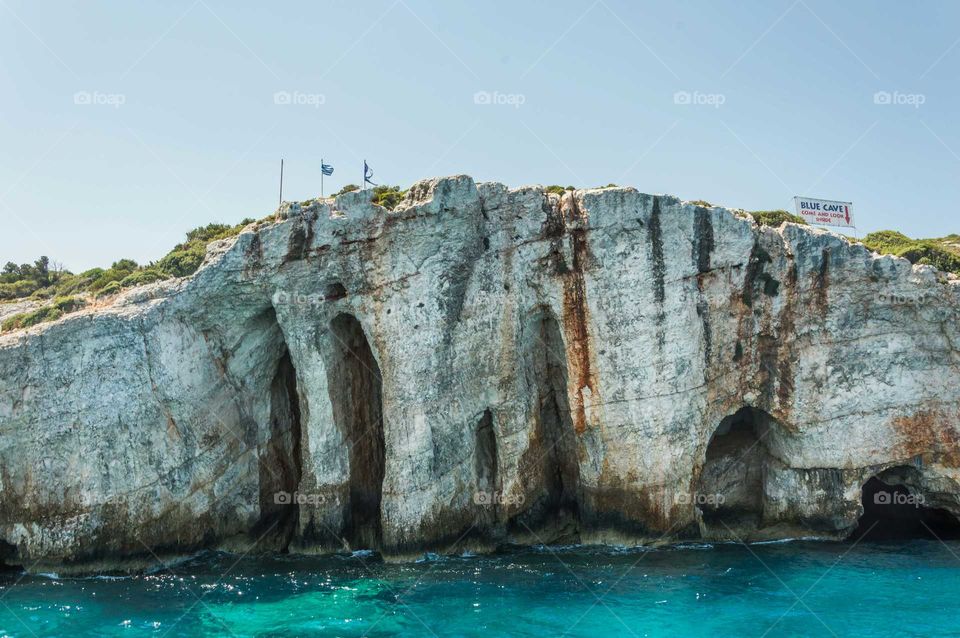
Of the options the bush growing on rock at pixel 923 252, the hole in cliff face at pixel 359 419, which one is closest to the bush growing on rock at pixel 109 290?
the hole in cliff face at pixel 359 419

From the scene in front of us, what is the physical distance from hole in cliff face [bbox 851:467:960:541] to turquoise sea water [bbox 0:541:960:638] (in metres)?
1.45

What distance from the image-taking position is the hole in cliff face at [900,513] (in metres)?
26.4

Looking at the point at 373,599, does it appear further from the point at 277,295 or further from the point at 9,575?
the point at 9,575

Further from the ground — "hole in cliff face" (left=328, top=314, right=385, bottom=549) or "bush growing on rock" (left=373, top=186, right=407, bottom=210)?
"bush growing on rock" (left=373, top=186, right=407, bottom=210)

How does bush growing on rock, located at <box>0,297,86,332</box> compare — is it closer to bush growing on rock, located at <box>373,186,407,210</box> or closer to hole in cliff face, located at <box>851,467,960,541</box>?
bush growing on rock, located at <box>373,186,407,210</box>

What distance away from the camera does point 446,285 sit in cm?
2569

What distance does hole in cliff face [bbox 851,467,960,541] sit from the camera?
86.7 ft

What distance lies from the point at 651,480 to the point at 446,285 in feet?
34.3

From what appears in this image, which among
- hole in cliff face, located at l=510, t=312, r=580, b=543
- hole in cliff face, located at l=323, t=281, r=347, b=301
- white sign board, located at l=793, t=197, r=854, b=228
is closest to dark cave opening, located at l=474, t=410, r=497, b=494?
hole in cliff face, located at l=510, t=312, r=580, b=543

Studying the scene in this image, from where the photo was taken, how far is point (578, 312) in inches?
1011
